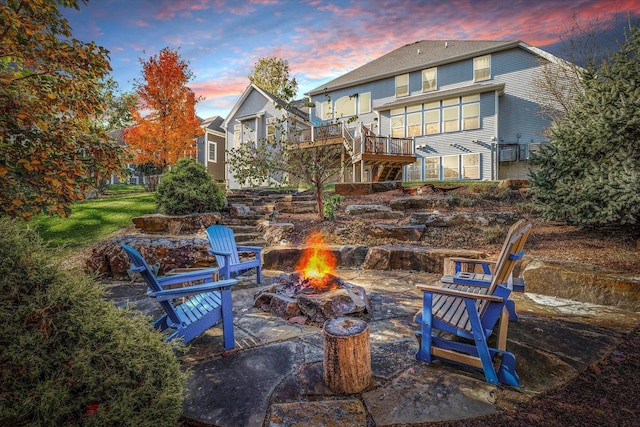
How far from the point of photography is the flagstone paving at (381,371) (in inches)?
71.7

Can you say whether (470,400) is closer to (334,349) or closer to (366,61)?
(334,349)

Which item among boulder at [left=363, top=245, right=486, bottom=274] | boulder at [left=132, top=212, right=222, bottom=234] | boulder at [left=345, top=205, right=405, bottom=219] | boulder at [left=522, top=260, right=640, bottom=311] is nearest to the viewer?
boulder at [left=522, top=260, right=640, bottom=311]

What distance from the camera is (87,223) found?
26.8 feet

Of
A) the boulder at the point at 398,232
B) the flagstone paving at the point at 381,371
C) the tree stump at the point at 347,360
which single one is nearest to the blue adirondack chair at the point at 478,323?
the flagstone paving at the point at 381,371

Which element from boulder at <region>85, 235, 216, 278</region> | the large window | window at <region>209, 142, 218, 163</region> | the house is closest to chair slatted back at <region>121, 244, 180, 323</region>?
boulder at <region>85, 235, 216, 278</region>

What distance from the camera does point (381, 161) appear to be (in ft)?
48.2

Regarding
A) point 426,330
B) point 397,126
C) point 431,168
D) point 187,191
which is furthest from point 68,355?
point 397,126

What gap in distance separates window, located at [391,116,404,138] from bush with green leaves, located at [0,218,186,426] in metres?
18.0

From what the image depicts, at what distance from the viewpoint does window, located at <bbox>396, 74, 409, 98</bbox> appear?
18203 mm

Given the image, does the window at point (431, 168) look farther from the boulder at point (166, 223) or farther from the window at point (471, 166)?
the boulder at point (166, 223)

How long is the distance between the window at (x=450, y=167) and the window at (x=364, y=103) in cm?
597

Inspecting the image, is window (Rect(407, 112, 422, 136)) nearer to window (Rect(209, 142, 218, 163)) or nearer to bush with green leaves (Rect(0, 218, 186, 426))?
window (Rect(209, 142, 218, 163))

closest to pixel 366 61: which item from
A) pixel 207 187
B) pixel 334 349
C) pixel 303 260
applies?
pixel 207 187

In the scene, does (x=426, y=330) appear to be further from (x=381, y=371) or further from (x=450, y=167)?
(x=450, y=167)
